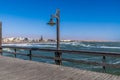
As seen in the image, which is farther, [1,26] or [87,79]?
[1,26]

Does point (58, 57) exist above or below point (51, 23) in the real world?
below

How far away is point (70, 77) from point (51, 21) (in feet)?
11.7

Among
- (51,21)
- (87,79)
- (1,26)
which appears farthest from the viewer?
(1,26)

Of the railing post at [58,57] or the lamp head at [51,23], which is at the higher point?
the lamp head at [51,23]

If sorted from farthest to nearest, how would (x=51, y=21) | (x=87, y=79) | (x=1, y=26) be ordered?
(x=1, y=26), (x=51, y=21), (x=87, y=79)

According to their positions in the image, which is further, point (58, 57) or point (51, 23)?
point (51, 23)

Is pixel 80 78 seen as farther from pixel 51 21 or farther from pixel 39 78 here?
pixel 51 21

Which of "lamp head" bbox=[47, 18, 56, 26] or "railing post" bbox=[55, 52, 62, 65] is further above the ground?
"lamp head" bbox=[47, 18, 56, 26]

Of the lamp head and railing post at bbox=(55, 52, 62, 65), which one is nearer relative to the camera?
railing post at bbox=(55, 52, 62, 65)

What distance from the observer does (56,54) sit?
8.41m

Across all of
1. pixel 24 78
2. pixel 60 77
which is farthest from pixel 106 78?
pixel 24 78

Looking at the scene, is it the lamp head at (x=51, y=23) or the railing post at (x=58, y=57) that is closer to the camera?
the railing post at (x=58, y=57)

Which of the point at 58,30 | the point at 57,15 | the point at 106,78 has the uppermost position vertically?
the point at 57,15

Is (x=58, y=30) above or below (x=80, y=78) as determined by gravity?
above
